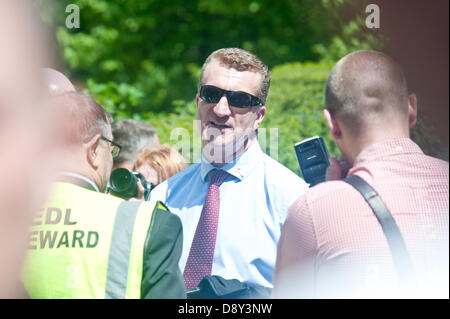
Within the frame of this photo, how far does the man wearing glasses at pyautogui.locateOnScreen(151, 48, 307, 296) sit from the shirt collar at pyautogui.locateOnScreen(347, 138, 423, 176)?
3.24 ft

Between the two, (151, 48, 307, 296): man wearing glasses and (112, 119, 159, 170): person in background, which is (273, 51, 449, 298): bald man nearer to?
(151, 48, 307, 296): man wearing glasses

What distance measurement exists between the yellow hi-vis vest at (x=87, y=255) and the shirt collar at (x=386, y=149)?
0.73 metres

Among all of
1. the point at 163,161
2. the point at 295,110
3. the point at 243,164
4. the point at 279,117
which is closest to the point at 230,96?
the point at 243,164

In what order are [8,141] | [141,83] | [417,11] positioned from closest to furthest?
[8,141] < [417,11] < [141,83]

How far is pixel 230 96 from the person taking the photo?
3.31m

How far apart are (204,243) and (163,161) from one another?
1.23 m

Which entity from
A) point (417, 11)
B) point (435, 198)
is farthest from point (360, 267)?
point (417, 11)

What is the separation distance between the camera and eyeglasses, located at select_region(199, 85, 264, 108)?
331 cm

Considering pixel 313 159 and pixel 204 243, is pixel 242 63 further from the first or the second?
pixel 204 243

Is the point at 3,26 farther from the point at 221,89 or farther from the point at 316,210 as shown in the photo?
the point at 221,89

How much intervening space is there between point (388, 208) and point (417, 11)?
0.69 metres

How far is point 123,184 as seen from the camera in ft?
10.7

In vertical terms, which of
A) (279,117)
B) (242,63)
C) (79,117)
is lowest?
(79,117)

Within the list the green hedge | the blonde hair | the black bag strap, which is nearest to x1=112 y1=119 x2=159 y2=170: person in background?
the blonde hair
